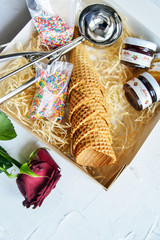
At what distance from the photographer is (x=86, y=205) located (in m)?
0.92

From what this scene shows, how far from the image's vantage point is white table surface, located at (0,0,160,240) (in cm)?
87

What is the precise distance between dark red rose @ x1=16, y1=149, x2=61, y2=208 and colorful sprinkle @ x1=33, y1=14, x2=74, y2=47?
497 mm

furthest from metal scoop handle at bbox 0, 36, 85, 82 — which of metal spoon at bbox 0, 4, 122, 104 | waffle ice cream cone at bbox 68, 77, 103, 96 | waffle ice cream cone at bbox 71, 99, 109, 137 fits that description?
A: waffle ice cream cone at bbox 71, 99, 109, 137

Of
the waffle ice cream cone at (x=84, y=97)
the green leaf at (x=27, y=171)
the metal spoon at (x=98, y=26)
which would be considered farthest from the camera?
the metal spoon at (x=98, y=26)

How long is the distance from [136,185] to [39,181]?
0.42 meters

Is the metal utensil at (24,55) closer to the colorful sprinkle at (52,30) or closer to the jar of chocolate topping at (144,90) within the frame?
the colorful sprinkle at (52,30)

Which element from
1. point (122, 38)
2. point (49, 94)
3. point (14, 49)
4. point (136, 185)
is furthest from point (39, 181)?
point (122, 38)

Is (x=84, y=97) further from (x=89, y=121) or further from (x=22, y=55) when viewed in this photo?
(x=22, y=55)

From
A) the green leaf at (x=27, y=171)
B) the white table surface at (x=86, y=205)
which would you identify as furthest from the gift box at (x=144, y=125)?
the green leaf at (x=27, y=171)

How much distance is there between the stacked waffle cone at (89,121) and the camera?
0.82 metres

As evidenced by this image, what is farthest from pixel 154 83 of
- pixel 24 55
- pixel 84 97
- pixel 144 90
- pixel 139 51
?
pixel 24 55

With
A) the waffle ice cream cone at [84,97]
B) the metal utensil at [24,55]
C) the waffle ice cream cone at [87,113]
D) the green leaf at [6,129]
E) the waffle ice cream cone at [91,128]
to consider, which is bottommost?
the waffle ice cream cone at [91,128]

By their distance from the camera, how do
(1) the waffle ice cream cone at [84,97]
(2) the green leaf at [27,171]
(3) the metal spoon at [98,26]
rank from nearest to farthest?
(2) the green leaf at [27,171], (1) the waffle ice cream cone at [84,97], (3) the metal spoon at [98,26]

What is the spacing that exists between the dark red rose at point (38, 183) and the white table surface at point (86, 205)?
89 mm
